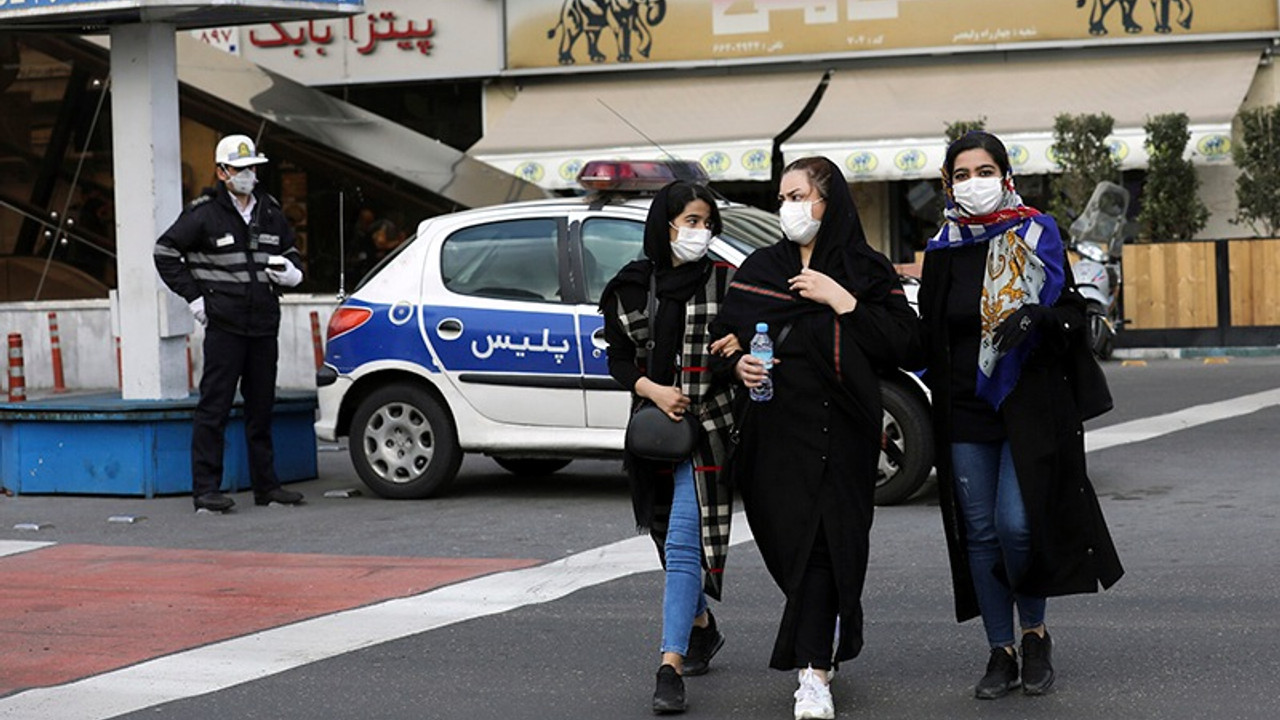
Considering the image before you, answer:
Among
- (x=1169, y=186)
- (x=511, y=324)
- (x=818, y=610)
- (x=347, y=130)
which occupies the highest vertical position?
(x=347, y=130)

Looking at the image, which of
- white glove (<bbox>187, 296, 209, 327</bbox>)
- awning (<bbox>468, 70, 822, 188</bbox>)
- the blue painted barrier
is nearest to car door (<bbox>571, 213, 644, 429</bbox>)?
white glove (<bbox>187, 296, 209, 327</bbox>)

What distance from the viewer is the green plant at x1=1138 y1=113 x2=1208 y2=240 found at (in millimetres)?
22984

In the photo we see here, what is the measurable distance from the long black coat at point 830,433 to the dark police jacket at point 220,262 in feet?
18.5

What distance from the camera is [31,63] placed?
23375mm

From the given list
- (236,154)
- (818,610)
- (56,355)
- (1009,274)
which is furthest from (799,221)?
(56,355)

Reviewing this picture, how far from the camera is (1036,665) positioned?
6.30 m

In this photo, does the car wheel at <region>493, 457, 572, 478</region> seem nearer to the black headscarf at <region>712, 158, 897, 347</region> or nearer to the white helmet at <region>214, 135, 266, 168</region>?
the white helmet at <region>214, 135, 266, 168</region>

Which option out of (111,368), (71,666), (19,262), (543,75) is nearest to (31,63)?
(19,262)

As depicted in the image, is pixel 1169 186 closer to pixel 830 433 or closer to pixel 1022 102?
pixel 1022 102

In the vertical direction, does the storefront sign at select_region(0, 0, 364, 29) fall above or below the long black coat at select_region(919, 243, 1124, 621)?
above

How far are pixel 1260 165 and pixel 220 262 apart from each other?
14.9 metres

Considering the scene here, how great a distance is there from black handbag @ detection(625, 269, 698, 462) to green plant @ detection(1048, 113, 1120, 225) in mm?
17225

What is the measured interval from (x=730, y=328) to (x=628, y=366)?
49cm

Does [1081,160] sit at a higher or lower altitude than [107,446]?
higher
